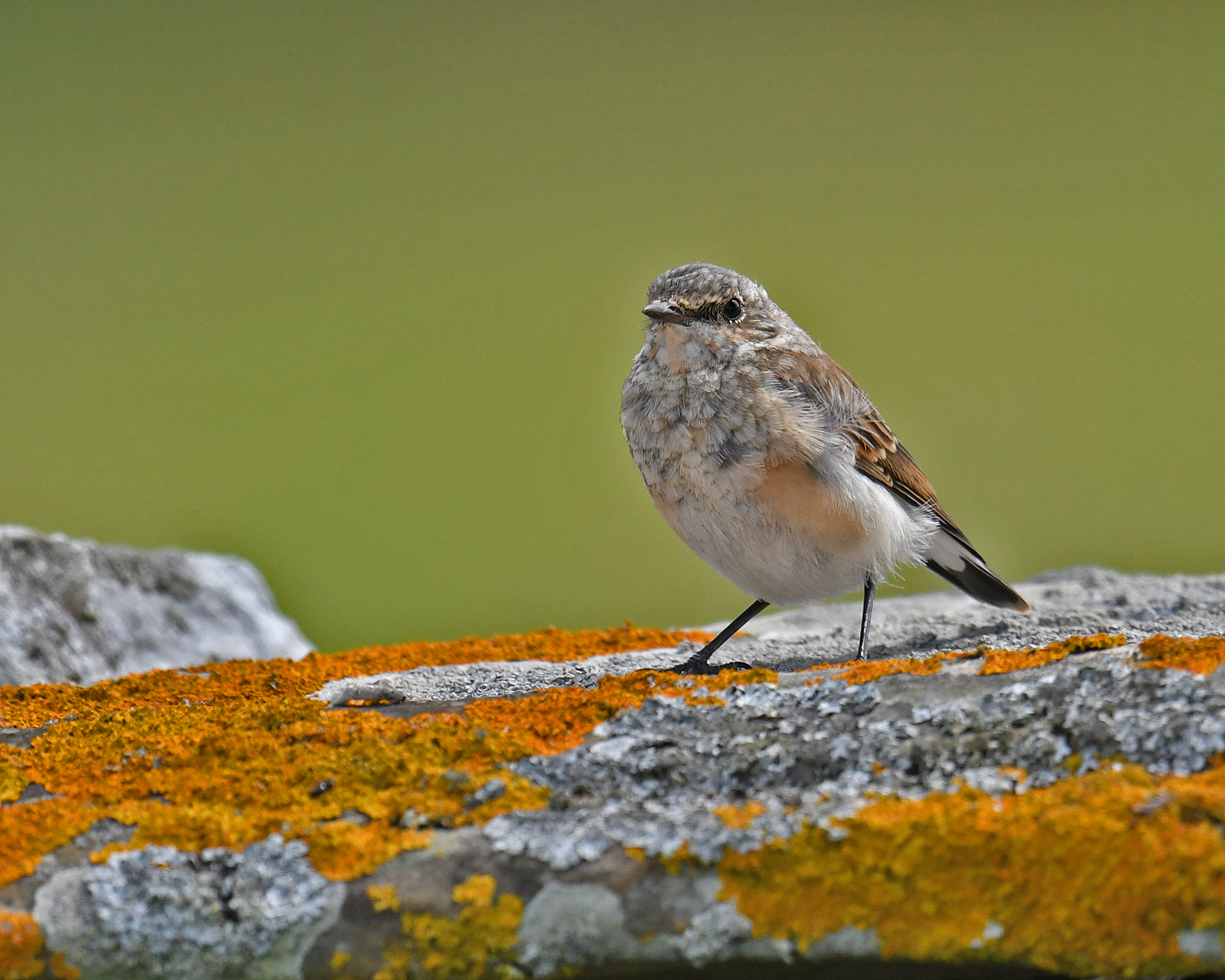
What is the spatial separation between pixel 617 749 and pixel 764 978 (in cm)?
62

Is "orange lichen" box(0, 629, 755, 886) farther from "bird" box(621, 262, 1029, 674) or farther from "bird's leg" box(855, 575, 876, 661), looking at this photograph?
"bird's leg" box(855, 575, 876, 661)

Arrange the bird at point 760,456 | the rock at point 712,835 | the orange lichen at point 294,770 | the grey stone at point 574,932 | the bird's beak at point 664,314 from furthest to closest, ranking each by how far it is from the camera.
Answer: the bird's beak at point 664,314
the bird at point 760,456
the orange lichen at point 294,770
the grey stone at point 574,932
the rock at point 712,835

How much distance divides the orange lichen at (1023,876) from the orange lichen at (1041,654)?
1.71ft

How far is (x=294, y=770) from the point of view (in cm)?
284

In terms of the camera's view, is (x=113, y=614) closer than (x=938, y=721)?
No

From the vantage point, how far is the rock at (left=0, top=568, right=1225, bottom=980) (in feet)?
7.27

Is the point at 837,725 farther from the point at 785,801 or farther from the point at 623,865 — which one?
the point at 623,865

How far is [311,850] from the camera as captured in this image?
99.6 inches

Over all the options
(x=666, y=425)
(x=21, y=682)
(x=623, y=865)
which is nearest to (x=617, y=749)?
(x=623, y=865)

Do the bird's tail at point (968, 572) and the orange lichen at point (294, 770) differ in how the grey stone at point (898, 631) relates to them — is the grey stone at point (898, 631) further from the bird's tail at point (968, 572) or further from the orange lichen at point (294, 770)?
the orange lichen at point (294, 770)

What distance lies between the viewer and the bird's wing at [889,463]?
185 inches

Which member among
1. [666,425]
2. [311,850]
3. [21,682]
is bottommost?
[21,682]

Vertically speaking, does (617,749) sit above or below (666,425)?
below

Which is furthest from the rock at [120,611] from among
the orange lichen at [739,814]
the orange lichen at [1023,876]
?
the orange lichen at [1023,876]
